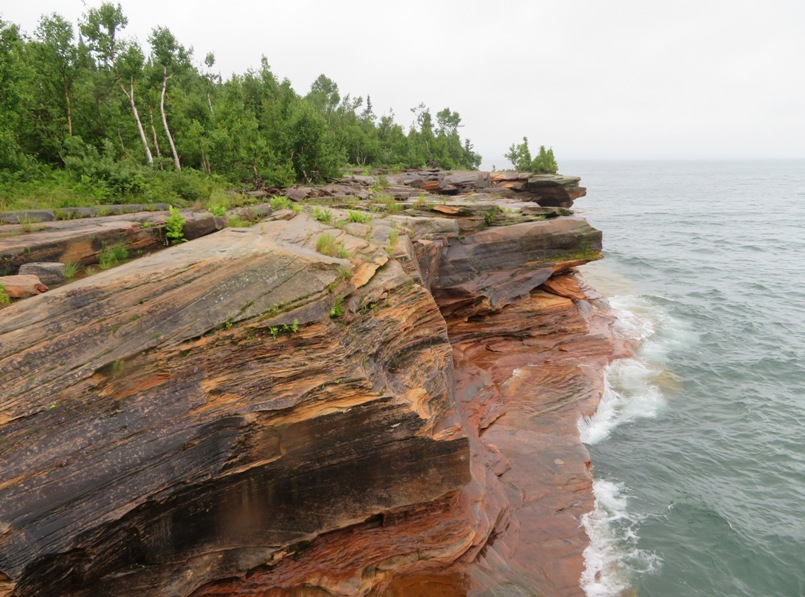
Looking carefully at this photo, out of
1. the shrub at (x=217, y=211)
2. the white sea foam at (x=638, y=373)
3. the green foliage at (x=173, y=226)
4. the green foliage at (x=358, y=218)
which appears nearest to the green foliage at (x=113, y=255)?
the green foliage at (x=173, y=226)

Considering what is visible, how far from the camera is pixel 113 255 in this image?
10.8 meters

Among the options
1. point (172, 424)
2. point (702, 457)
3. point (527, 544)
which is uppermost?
point (172, 424)

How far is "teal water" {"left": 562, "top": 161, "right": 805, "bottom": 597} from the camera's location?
11734mm

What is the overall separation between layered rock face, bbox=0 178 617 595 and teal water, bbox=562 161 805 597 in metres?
1.87

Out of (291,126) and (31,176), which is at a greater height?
(291,126)

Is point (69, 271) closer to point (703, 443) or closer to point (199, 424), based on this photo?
point (199, 424)

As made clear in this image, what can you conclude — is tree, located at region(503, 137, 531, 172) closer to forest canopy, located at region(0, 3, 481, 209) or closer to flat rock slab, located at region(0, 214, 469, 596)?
forest canopy, located at region(0, 3, 481, 209)

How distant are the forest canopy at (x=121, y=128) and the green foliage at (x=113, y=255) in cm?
683

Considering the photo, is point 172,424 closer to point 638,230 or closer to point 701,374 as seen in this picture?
point 701,374

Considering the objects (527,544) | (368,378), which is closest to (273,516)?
(368,378)

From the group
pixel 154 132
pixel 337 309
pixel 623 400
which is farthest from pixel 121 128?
pixel 623 400

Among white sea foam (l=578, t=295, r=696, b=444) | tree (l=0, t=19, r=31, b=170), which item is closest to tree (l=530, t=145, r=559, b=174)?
white sea foam (l=578, t=295, r=696, b=444)

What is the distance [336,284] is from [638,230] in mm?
61035

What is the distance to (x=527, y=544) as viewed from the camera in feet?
37.0
